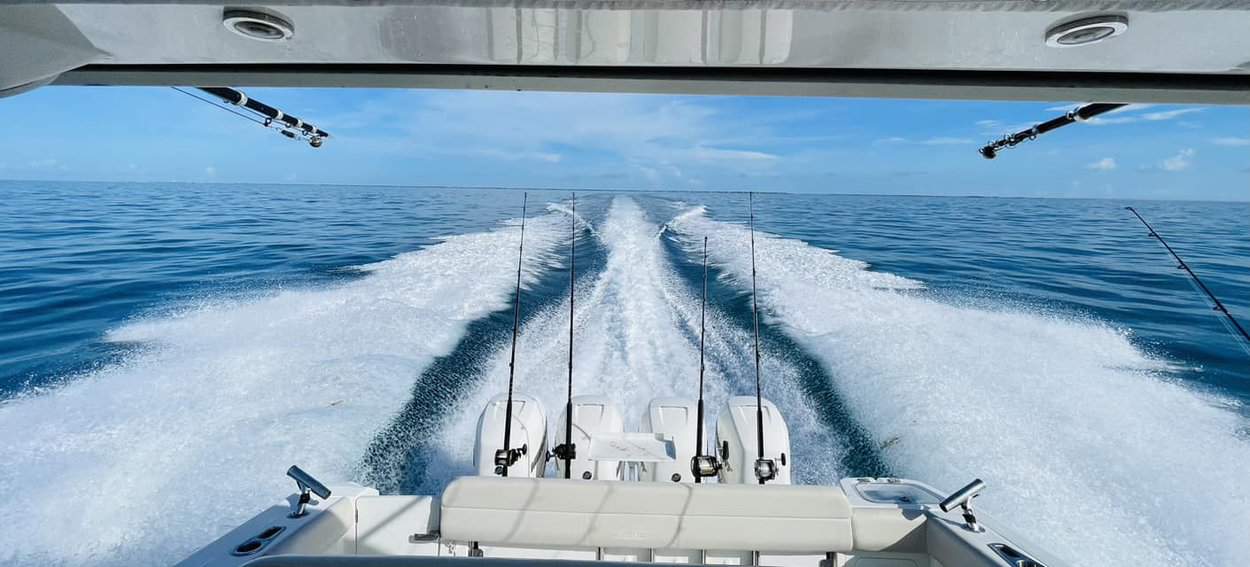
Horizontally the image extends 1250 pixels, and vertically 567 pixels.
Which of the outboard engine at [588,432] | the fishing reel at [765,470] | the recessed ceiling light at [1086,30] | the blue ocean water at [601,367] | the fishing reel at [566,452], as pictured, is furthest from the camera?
the blue ocean water at [601,367]

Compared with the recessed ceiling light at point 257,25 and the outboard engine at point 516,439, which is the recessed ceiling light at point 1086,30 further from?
the outboard engine at point 516,439

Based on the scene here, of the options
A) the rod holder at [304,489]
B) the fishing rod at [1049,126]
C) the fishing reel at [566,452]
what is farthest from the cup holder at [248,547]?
the fishing rod at [1049,126]

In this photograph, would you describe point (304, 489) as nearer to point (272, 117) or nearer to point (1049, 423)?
point (272, 117)

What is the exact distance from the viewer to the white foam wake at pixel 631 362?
309cm

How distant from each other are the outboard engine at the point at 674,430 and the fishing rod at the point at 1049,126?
143 centimetres

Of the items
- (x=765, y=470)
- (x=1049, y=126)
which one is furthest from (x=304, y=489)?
(x=1049, y=126)

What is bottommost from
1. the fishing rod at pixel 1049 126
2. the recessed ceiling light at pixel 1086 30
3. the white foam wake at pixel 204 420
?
the white foam wake at pixel 204 420

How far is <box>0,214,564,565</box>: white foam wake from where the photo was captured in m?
2.22

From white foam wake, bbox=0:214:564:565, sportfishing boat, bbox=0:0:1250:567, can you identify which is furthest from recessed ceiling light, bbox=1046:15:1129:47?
white foam wake, bbox=0:214:564:565

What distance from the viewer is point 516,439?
2.14m

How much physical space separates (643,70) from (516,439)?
1.61m

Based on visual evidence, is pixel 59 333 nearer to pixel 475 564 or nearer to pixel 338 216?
pixel 475 564

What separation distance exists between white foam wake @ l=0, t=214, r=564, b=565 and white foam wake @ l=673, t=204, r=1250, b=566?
297cm

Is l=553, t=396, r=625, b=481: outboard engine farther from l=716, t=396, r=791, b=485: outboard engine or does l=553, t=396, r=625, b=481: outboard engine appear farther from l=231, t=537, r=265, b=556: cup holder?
l=231, t=537, r=265, b=556: cup holder
